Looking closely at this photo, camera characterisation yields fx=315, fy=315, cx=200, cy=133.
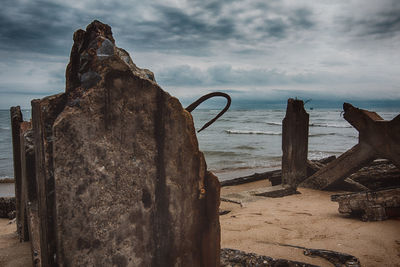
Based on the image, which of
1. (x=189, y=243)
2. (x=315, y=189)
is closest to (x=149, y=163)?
(x=189, y=243)

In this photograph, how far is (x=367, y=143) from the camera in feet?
15.7

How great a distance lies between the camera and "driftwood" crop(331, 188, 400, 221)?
342 centimetres

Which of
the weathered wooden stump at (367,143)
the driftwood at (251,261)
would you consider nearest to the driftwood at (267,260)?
the driftwood at (251,261)

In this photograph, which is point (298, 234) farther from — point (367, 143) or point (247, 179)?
point (247, 179)

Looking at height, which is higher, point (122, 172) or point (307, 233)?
point (122, 172)

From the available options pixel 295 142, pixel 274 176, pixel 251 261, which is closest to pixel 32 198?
pixel 251 261

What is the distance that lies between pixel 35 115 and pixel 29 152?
450 millimetres

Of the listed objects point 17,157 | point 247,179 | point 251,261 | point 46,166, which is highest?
point 46,166

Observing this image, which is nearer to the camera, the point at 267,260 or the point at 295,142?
the point at 267,260

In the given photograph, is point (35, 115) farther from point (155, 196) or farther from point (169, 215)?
point (169, 215)

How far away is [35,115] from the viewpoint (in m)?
1.43

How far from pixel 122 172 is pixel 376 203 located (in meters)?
3.11

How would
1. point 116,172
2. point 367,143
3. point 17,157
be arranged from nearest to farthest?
point 116,172, point 17,157, point 367,143

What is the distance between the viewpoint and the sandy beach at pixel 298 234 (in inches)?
101
